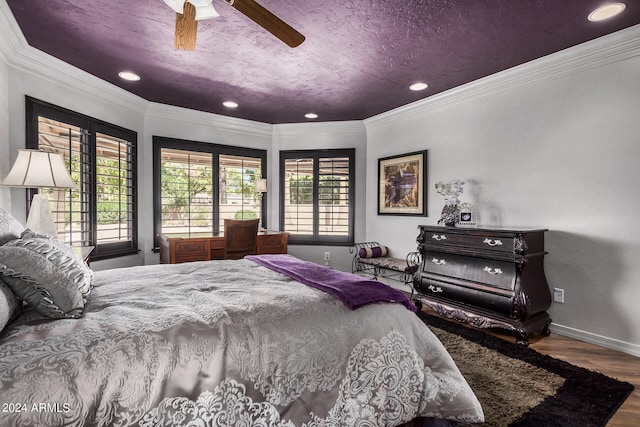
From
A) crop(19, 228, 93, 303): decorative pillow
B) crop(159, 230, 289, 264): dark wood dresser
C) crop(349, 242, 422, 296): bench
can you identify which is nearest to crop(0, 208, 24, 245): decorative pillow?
crop(19, 228, 93, 303): decorative pillow

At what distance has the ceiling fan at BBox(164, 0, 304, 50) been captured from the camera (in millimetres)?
1752

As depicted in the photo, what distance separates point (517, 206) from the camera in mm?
3293

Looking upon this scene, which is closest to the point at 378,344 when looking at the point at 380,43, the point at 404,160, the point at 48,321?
the point at 48,321

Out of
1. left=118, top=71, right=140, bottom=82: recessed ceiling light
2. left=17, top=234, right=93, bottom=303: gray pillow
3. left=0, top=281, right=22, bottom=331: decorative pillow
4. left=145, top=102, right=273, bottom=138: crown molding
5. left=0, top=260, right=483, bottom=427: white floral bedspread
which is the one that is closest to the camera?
left=0, top=260, right=483, bottom=427: white floral bedspread

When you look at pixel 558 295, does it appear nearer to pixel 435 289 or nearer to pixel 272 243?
pixel 435 289

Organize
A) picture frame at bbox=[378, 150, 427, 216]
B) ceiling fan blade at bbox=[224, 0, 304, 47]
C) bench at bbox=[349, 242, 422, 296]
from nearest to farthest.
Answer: ceiling fan blade at bbox=[224, 0, 304, 47], bench at bbox=[349, 242, 422, 296], picture frame at bbox=[378, 150, 427, 216]

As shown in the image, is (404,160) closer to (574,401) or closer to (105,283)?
(574,401)

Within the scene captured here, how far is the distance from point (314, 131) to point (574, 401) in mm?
4426

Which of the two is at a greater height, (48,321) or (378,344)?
(48,321)

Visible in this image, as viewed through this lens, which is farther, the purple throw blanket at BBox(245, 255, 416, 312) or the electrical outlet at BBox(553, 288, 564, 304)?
the electrical outlet at BBox(553, 288, 564, 304)

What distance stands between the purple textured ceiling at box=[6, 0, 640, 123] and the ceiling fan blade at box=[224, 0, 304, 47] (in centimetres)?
36

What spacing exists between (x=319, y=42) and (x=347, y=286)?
2100 mm

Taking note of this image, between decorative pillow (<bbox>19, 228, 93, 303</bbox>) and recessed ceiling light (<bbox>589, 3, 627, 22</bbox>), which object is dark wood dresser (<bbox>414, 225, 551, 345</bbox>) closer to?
recessed ceiling light (<bbox>589, 3, 627, 22</bbox>)

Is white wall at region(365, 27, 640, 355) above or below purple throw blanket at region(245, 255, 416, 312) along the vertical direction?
above
